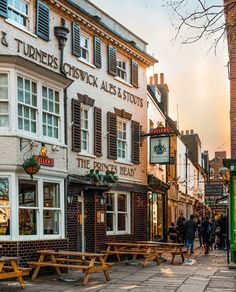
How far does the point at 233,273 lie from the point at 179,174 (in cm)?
2285

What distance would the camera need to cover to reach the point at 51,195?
16750mm

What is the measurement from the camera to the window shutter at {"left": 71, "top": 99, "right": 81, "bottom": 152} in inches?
732

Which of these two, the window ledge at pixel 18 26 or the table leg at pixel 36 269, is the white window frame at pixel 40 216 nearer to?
the table leg at pixel 36 269

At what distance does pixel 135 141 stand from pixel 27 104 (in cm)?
863

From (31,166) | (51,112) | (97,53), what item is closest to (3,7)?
(51,112)

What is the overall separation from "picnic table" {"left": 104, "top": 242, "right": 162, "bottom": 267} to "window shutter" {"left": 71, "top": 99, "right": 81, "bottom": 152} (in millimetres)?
3658

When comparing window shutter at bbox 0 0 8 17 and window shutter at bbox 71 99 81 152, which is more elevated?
window shutter at bbox 0 0 8 17

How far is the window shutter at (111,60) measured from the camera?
71.0 ft

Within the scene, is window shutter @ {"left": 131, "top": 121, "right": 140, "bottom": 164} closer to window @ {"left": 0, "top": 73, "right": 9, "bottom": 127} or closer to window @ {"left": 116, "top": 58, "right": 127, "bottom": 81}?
window @ {"left": 116, "top": 58, "right": 127, "bottom": 81}

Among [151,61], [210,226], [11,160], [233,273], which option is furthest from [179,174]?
[11,160]

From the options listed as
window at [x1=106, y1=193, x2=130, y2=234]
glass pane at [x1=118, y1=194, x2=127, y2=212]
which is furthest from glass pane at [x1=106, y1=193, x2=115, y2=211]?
glass pane at [x1=118, y1=194, x2=127, y2=212]

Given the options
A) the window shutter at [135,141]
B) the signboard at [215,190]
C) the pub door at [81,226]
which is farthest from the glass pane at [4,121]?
the signboard at [215,190]

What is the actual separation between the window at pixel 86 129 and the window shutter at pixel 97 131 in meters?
0.23

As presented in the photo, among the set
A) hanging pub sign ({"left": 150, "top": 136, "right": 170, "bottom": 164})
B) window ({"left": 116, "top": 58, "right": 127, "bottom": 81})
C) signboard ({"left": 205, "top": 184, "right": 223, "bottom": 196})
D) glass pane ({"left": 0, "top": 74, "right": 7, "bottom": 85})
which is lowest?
signboard ({"left": 205, "top": 184, "right": 223, "bottom": 196})
